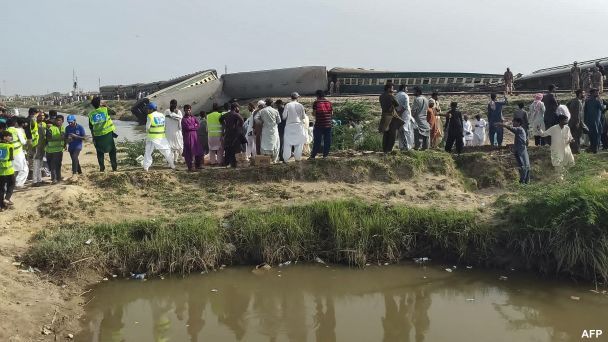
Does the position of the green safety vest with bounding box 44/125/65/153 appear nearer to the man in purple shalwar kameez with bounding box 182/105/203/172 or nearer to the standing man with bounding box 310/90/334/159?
the man in purple shalwar kameez with bounding box 182/105/203/172

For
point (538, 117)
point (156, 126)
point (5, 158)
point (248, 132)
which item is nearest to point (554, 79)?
point (538, 117)

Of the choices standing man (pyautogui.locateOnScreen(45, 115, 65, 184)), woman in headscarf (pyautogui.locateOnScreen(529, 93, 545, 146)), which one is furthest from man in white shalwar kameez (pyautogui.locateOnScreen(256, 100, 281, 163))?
woman in headscarf (pyautogui.locateOnScreen(529, 93, 545, 146))

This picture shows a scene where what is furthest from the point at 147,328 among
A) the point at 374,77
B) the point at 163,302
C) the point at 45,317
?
the point at 374,77

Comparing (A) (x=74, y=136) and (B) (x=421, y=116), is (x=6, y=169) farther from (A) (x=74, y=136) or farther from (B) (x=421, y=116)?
(B) (x=421, y=116)

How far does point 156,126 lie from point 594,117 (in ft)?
29.0

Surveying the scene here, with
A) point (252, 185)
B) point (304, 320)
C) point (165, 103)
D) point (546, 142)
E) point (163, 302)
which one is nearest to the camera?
point (304, 320)

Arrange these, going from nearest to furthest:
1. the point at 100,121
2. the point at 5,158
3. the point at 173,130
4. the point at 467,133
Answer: the point at 5,158 < the point at 100,121 < the point at 173,130 < the point at 467,133

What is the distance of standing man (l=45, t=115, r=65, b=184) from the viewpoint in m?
9.05

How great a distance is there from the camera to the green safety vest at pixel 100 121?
8.79 meters

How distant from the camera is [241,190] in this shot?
8.57m

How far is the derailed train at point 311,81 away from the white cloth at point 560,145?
15571 millimetres

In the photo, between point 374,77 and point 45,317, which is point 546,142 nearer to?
point 45,317

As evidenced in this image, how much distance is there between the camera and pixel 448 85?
25.1 metres

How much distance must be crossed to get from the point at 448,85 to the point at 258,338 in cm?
2238
